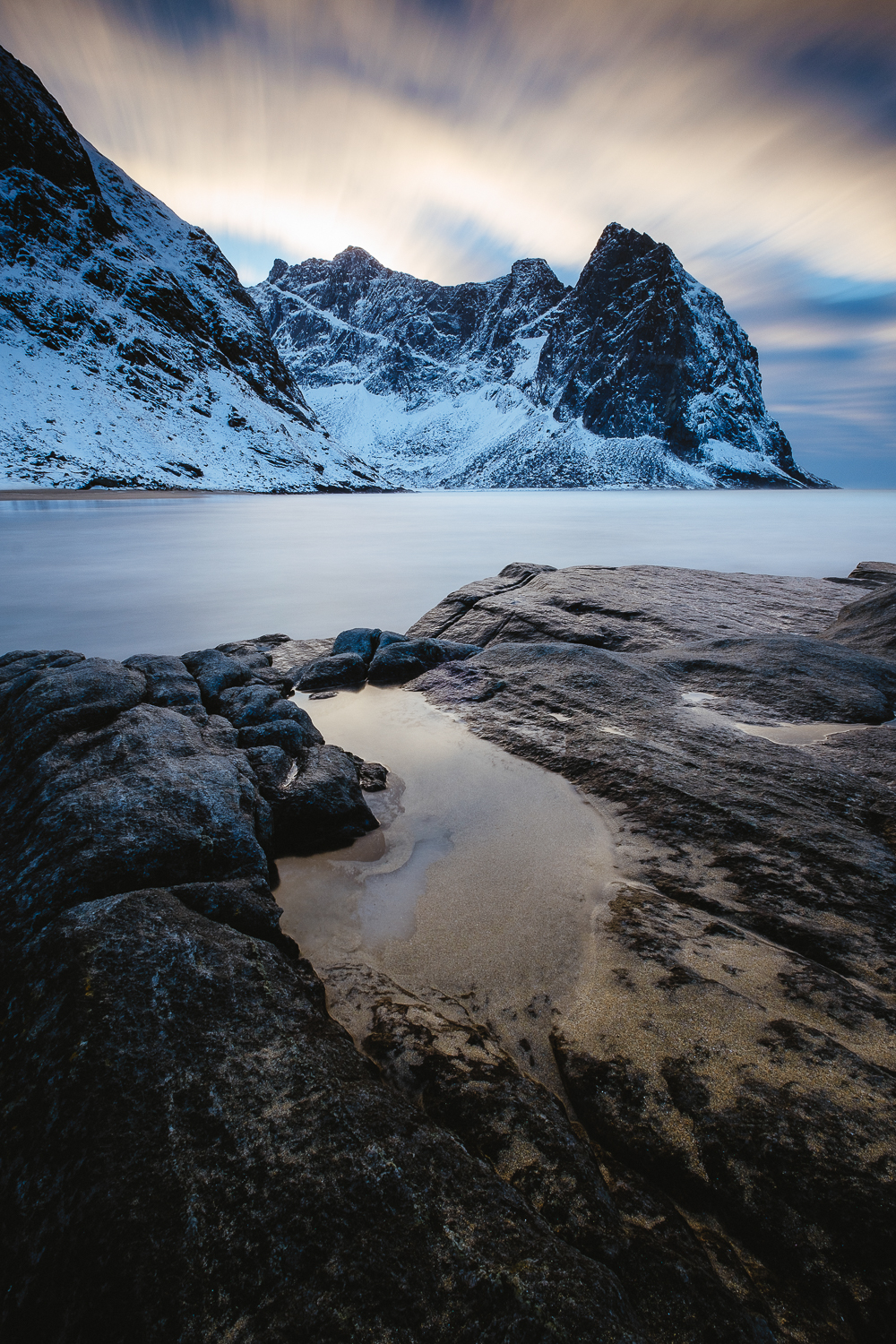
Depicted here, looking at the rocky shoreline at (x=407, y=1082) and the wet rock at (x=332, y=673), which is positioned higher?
the rocky shoreline at (x=407, y=1082)

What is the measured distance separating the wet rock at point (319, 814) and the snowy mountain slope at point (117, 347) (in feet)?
222

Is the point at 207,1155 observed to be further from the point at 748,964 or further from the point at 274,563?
the point at 274,563

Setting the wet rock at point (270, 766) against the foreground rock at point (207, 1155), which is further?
the wet rock at point (270, 766)

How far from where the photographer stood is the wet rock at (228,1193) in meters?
1.11

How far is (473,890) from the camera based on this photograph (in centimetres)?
299

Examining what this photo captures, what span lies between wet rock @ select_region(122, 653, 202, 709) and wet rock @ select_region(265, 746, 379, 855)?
129 cm

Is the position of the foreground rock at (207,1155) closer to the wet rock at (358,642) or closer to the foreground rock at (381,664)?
the foreground rock at (381,664)

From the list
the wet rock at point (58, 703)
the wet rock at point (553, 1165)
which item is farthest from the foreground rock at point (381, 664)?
the wet rock at point (553, 1165)

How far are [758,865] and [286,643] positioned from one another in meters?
6.83

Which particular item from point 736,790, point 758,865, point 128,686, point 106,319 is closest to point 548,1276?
point 758,865

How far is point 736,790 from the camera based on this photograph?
3.45m

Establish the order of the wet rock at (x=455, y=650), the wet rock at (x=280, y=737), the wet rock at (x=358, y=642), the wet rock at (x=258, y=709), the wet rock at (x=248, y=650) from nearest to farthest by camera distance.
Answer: the wet rock at (x=280, y=737) < the wet rock at (x=258, y=709) < the wet rock at (x=455, y=650) < the wet rock at (x=358, y=642) < the wet rock at (x=248, y=650)

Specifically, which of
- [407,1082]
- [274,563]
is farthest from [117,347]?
[407,1082]

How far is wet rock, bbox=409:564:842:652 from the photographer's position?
291 inches
